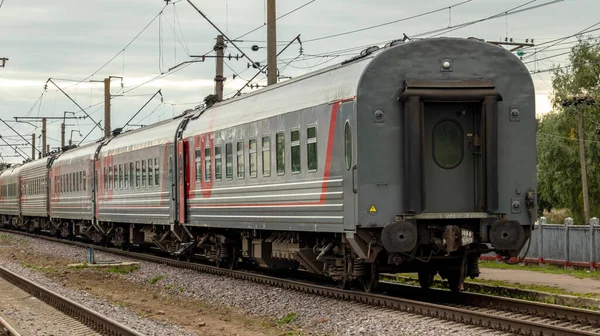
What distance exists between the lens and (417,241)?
1383 centimetres

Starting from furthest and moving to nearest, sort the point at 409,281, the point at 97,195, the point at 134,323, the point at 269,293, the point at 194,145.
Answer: the point at 97,195 → the point at 194,145 → the point at 409,281 → the point at 269,293 → the point at 134,323

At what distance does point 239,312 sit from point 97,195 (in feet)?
58.1

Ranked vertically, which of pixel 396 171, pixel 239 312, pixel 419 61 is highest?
pixel 419 61

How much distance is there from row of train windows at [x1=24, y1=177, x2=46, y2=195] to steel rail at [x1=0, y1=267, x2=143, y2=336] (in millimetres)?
23497

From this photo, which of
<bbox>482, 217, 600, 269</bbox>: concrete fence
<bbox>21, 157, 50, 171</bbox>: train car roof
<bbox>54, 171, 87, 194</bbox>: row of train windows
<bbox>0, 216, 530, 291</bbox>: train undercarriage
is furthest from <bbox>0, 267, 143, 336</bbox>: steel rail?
<bbox>21, 157, 50, 171</bbox>: train car roof

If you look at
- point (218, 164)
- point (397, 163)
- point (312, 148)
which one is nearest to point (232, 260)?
point (218, 164)

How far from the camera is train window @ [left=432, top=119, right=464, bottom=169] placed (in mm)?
13898

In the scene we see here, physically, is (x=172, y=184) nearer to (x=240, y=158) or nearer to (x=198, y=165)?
(x=198, y=165)

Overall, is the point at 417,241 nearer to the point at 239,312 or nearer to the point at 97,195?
the point at 239,312

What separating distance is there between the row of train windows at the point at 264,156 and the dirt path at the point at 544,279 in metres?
4.81

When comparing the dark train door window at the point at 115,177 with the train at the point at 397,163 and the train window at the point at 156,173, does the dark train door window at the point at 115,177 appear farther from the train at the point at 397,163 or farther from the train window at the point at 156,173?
the train at the point at 397,163

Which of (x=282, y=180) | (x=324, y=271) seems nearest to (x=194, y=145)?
(x=282, y=180)

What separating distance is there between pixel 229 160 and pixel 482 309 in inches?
285

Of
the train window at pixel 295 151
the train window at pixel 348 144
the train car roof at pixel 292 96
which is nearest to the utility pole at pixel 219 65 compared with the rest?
the train car roof at pixel 292 96
